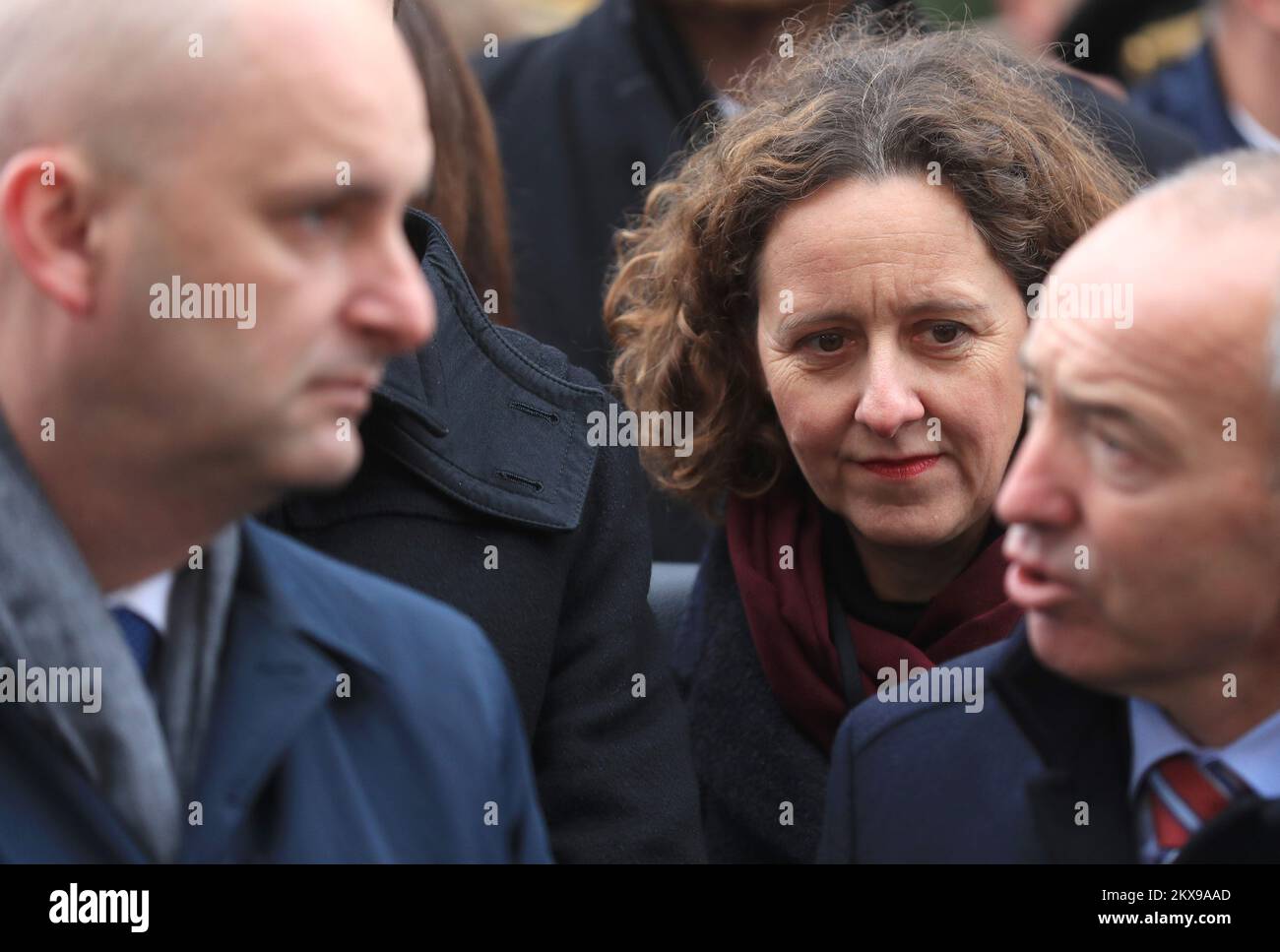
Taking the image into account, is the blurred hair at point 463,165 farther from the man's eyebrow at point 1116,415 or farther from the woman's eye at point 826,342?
the man's eyebrow at point 1116,415

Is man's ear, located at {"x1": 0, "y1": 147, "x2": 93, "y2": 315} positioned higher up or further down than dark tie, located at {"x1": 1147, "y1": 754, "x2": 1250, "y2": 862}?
higher up

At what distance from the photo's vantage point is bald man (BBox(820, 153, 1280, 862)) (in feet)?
6.13

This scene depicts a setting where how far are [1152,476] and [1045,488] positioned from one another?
0.39 feet

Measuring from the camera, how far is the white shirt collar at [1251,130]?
5160 mm

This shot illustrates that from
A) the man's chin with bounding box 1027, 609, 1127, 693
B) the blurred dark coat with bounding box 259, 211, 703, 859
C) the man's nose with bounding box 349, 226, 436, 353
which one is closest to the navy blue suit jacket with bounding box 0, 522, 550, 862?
the man's nose with bounding box 349, 226, 436, 353

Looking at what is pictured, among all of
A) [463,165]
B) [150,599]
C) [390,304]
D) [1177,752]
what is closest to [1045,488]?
[1177,752]

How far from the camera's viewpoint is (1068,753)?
212cm

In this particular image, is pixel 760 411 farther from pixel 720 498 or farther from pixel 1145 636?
pixel 1145 636

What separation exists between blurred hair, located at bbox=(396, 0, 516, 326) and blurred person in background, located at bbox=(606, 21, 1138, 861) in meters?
0.37

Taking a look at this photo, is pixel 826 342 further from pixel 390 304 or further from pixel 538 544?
pixel 390 304

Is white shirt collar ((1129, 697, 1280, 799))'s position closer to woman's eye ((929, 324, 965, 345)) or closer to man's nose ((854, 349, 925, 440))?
man's nose ((854, 349, 925, 440))

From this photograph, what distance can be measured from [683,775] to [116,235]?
57.0 inches

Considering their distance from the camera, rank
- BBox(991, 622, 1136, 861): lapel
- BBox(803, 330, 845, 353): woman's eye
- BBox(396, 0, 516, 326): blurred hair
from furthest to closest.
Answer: BBox(396, 0, 516, 326): blurred hair → BBox(803, 330, 845, 353): woman's eye → BBox(991, 622, 1136, 861): lapel
